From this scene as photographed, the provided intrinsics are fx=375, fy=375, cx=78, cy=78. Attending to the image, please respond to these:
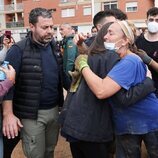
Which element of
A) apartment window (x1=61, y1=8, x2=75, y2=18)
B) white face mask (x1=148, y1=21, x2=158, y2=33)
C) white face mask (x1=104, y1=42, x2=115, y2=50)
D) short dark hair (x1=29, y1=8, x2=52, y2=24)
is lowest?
white face mask (x1=104, y1=42, x2=115, y2=50)

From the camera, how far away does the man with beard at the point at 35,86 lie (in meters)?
3.29

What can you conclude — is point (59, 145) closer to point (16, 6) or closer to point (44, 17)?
point (44, 17)

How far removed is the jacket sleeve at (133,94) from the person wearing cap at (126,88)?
4 centimetres

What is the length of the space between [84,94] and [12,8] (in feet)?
171

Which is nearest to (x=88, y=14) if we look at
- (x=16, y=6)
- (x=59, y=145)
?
(x=16, y=6)

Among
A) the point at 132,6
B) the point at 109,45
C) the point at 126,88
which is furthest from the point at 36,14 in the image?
the point at 132,6

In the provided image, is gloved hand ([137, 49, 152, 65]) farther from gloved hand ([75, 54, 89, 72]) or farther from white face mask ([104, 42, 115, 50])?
gloved hand ([75, 54, 89, 72])

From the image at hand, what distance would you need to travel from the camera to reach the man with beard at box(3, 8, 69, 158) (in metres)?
3.29

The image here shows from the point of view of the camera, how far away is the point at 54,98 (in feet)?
11.7

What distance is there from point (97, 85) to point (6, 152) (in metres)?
1.46

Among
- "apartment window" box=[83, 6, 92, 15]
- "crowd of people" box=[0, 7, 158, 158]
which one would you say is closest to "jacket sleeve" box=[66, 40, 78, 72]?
"crowd of people" box=[0, 7, 158, 158]

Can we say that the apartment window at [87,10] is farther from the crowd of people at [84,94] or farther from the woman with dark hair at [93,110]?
the woman with dark hair at [93,110]

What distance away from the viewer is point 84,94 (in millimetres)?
2859

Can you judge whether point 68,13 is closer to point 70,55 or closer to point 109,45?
point 70,55
